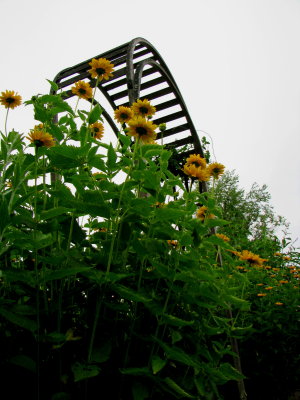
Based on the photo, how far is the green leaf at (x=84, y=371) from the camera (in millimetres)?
784

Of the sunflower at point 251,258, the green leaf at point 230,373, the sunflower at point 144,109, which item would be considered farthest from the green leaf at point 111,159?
the sunflower at point 251,258

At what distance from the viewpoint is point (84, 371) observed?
805 mm

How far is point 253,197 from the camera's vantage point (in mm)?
17656

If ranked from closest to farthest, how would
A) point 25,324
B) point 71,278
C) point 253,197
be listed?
point 25,324 → point 71,278 → point 253,197

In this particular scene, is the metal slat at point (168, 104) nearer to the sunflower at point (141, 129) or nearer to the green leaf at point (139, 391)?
the sunflower at point (141, 129)

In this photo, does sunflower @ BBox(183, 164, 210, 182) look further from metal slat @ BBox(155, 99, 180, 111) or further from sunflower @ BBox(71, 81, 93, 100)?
metal slat @ BBox(155, 99, 180, 111)

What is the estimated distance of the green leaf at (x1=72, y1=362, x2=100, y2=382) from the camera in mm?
784

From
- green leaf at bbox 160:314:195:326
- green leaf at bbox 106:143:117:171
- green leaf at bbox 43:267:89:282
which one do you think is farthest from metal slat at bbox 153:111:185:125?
green leaf at bbox 43:267:89:282

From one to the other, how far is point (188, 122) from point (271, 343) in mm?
3065

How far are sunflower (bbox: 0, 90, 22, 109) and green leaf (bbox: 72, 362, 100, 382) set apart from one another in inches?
51.4

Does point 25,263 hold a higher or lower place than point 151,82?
lower

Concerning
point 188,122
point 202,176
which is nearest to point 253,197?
point 188,122

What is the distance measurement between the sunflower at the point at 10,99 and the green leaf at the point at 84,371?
4.28ft

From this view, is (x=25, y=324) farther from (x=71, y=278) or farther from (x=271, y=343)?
(x=271, y=343)
